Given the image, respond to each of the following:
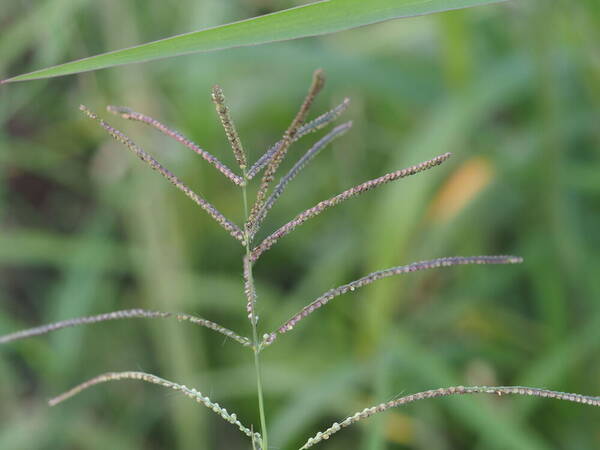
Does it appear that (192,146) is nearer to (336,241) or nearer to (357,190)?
(357,190)

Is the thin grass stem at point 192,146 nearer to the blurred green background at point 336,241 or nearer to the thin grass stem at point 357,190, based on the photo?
the thin grass stem at point 357,190

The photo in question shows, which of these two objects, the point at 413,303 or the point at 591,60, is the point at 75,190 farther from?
the point at 591,60

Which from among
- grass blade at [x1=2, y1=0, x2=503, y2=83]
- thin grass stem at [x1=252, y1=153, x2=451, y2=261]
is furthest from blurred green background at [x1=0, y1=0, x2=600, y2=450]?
thin grass stem at [x1=252, y1=153, x2=451, y2=261]

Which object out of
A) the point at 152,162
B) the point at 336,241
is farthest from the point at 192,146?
the point at 336,241

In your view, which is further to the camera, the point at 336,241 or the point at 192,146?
the point at 336,241

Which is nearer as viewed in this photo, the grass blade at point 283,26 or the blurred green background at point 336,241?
the grass blade at point 283,26

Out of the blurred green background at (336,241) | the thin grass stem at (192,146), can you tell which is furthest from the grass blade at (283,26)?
the blurred green background at (336,241)
